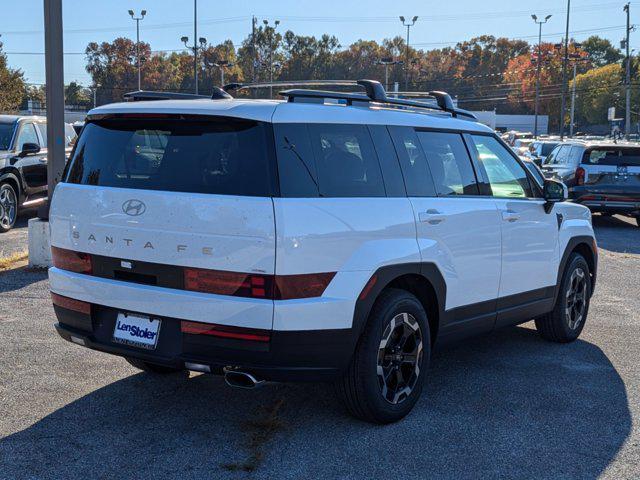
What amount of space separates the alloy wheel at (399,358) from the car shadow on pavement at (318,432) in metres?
0.22

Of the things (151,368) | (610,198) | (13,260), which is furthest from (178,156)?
(610,198)

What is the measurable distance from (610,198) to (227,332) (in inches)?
555

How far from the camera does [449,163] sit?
5547mm

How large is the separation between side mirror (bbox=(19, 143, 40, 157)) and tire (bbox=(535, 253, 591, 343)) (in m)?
9.70

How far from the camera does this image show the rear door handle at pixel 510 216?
19.2 ft

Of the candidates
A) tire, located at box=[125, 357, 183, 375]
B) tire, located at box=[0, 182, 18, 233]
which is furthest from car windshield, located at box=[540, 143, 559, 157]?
tire, located at box=[125, 357, 183, 375]

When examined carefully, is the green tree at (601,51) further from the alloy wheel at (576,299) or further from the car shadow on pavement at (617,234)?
the alloy wheel at (576,299)

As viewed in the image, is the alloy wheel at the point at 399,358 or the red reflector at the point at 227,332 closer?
the red reflector at the point at 227,332

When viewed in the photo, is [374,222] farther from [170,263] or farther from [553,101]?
[553,101]

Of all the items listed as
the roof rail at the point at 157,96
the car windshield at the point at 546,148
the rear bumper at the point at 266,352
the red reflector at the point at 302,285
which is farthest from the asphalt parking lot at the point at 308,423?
the car windshield at the point at 546,148

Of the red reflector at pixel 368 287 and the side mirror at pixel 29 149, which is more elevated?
the side mirror at pixel 29 149

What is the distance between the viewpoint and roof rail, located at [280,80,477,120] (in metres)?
4.62

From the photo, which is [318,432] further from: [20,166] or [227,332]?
[20,166]

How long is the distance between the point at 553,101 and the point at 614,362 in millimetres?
121324
